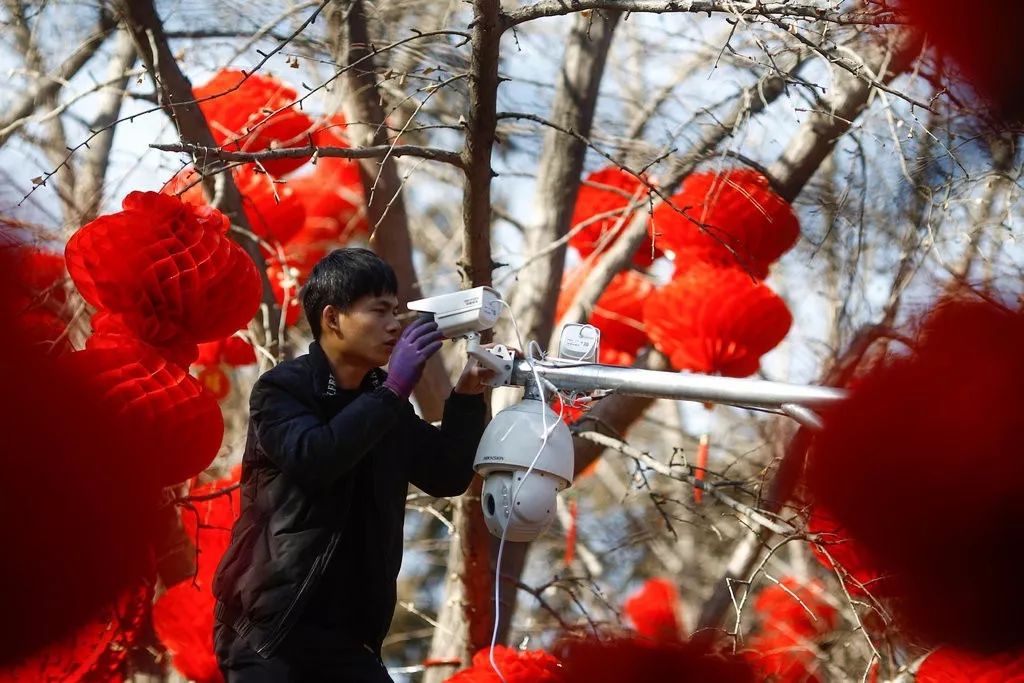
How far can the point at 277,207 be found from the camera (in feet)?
15.7

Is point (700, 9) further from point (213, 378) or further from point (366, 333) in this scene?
point (213, 378)

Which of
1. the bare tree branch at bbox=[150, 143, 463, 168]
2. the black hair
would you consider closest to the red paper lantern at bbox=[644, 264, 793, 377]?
the bare tree branch at bbox=[150, 143, 463, 168]

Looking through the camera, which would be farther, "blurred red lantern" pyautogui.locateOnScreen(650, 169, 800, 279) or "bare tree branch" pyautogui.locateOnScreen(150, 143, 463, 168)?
"blurred red lantern" pyautogui.locateOnScreen(650, 169, 800, 279)

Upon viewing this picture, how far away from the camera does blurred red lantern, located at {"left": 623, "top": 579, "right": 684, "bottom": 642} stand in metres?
4.48

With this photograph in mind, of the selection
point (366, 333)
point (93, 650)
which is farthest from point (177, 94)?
point (93, 650)

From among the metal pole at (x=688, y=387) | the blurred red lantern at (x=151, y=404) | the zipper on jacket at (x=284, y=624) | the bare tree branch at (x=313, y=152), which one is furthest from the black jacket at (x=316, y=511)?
the bare tree branch at (x=313, y=152)

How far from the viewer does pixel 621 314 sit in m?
5.06

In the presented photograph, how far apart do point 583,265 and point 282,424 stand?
2624mm

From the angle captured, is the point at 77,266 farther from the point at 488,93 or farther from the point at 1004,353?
the point at 1004,353

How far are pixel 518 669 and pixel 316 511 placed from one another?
82 centimetres

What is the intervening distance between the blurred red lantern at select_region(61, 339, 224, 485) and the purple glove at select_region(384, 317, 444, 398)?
54 cm

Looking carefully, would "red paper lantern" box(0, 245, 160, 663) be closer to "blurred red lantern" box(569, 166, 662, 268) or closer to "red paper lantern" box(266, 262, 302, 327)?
"red paper lantern" box(266, 262, 302, 327)

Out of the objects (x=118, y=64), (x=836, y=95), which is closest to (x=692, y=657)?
(x=836, y=95)

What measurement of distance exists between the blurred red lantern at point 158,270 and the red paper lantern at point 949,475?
4.72 ft
